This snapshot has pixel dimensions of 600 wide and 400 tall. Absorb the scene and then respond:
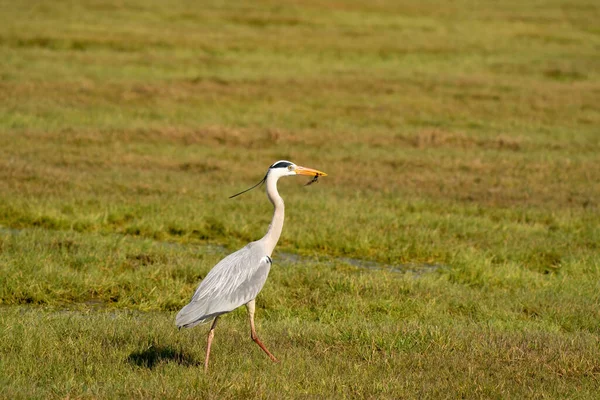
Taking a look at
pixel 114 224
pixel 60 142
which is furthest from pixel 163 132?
pixel 114 224

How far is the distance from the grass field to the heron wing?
1.42 ft

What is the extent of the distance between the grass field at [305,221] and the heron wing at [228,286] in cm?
43

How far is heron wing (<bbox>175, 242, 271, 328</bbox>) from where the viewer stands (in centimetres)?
603

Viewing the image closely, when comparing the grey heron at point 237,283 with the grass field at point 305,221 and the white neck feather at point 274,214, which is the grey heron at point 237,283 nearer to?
the white neck feather at point 274,214

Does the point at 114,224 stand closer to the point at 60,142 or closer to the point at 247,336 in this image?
the point at 247,336

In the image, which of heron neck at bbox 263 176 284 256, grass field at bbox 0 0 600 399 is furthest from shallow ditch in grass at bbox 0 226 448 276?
heron neck at bbox 263 176 284 256

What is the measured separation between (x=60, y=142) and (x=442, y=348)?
11683 mm

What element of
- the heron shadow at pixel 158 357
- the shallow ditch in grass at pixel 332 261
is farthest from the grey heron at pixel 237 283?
the shallow ditch in grass at pixel 332 261

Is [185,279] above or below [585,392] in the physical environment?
below

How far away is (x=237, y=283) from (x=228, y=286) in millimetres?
74

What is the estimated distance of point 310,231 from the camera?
36.6 feet

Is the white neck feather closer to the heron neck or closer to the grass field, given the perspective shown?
the heron neck

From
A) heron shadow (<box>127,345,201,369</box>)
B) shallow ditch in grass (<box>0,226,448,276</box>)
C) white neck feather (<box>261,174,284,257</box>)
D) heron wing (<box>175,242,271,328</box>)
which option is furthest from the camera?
shallow ditch in grass (<box>0,226,448,276</box>)

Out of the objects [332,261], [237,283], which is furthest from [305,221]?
[237,283]
